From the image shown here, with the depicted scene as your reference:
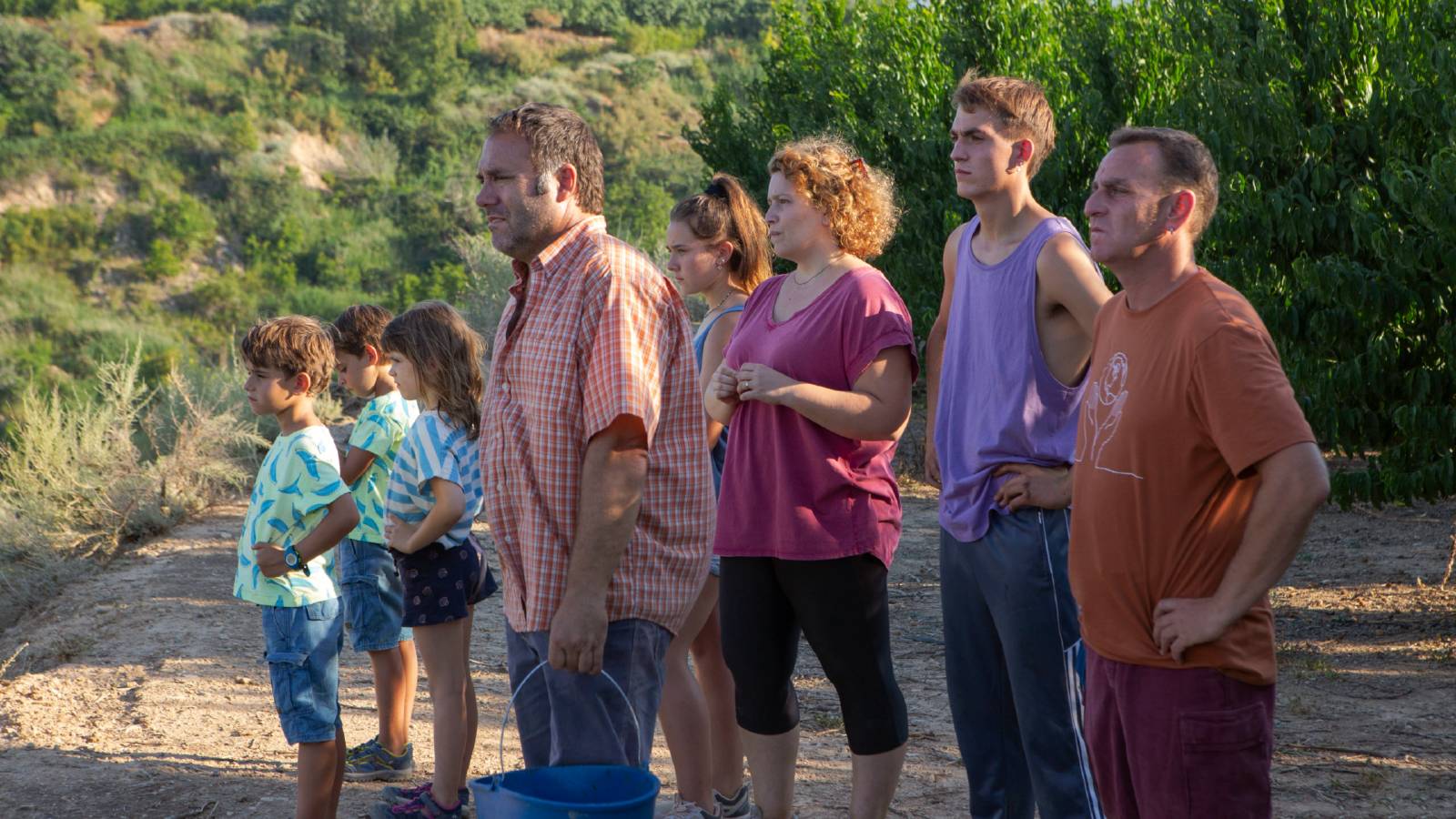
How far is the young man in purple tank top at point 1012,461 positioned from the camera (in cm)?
278

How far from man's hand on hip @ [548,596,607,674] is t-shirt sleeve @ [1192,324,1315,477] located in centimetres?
109

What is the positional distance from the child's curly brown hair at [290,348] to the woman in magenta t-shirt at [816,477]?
1.12 metres

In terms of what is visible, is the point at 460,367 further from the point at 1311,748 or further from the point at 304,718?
the point at 1311,748

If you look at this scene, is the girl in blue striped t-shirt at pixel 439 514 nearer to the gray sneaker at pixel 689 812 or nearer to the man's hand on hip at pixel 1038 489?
the gray sneaker at pixel 689 812

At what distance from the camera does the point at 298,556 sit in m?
3.45

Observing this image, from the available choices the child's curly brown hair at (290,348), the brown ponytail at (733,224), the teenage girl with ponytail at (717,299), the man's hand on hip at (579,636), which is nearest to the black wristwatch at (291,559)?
the child's curly brown hair at (290,348)

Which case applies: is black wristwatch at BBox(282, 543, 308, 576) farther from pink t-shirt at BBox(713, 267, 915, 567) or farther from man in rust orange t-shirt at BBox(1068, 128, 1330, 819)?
man in rust orange t-shirt at BBox(1068, 128, 1330, 819)

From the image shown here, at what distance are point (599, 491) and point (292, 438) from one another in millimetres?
1476

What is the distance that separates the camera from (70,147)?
36.2 m

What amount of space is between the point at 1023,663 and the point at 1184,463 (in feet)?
2.54

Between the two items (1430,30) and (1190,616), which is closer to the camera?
(1190,616)

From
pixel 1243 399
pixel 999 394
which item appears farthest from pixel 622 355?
pixel 1243 399

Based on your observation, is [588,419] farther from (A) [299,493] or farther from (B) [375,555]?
(B) [375,555]

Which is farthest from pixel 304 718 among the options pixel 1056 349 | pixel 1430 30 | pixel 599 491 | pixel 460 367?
pixel 1430 30
